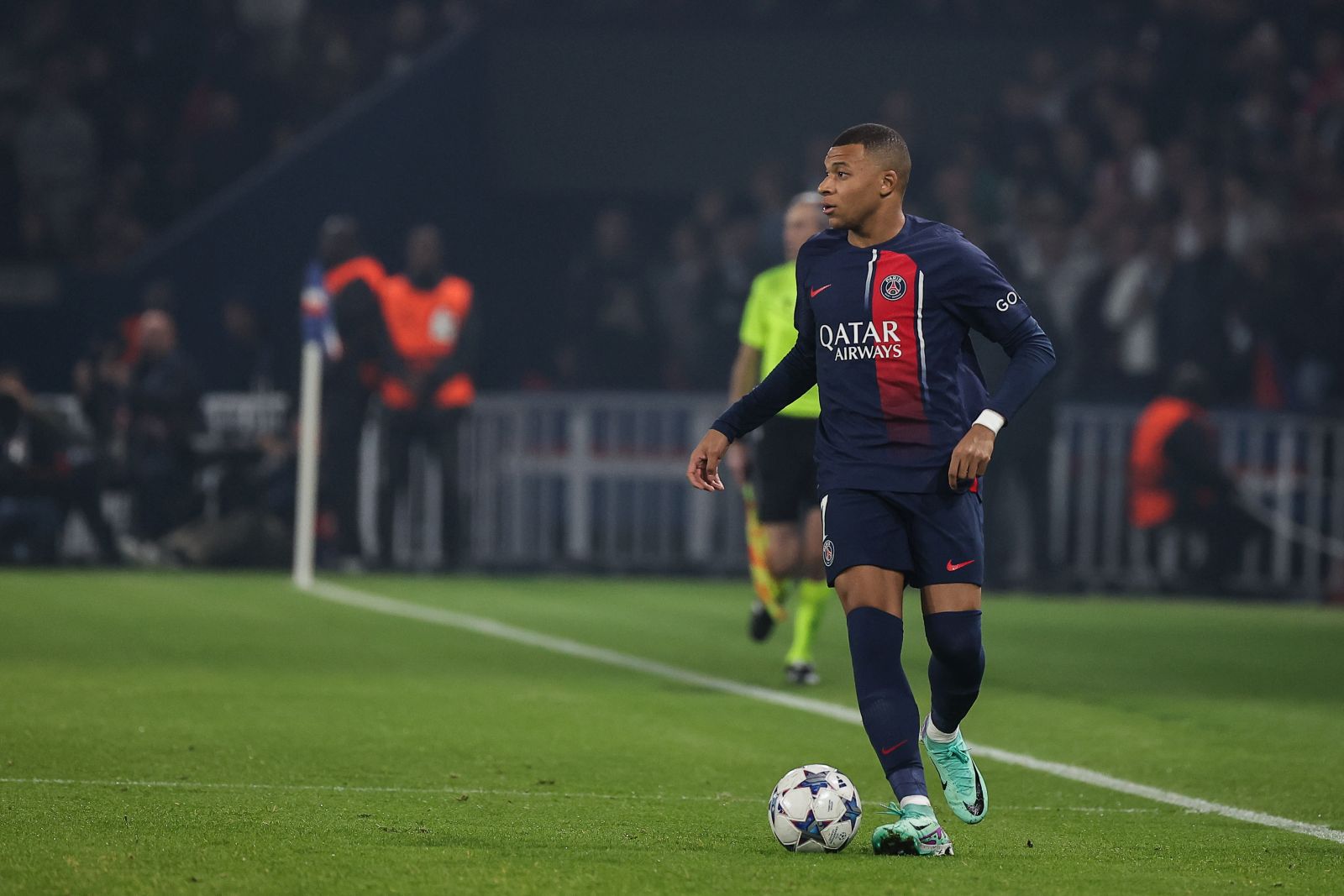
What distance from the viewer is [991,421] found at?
5.64 metres

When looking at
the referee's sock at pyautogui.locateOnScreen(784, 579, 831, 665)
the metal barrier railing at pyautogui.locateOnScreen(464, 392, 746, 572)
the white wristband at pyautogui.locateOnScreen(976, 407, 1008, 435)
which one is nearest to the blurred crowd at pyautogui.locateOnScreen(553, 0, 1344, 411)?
the metal barrier railing at pyautogui.locateOnScreen(464, 392, 746, 572)

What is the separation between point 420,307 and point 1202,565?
6.25 meters

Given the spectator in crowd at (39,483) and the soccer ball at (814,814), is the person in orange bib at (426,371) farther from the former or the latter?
the soccer ball at (814,814)

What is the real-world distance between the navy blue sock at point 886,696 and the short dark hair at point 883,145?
1151mm

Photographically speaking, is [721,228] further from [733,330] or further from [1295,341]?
[1295,341]

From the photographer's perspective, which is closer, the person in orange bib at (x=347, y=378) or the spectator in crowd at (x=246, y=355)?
the person in orange bib at (x=347, y=378)

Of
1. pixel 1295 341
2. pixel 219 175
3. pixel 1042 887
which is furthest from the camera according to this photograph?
pixel 219 175

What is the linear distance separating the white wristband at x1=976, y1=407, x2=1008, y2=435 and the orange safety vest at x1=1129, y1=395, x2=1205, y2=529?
425 inches

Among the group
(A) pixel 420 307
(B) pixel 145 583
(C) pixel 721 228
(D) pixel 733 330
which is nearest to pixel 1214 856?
(B) pixel 145 583

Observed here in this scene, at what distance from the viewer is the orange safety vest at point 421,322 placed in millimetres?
17281

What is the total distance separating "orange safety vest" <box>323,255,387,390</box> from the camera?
1714 centimetres

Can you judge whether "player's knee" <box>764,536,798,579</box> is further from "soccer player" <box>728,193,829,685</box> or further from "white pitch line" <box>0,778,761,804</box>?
"white pitch line" <box>0,778,761,804</box>

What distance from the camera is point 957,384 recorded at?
5.82 meters

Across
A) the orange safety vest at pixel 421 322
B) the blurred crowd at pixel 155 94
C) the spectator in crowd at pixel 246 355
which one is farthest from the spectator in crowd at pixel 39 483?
the blurred crowd at pixel 155 94
